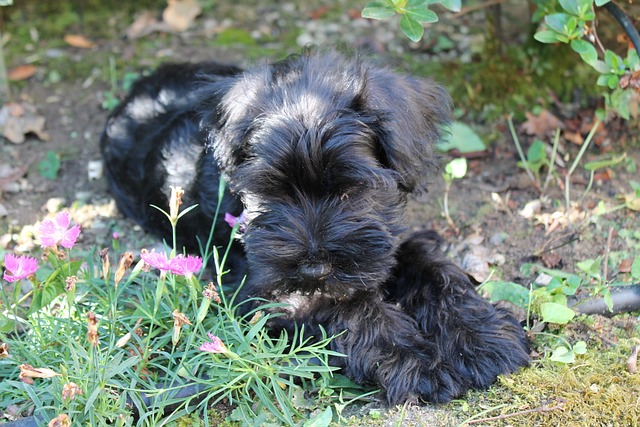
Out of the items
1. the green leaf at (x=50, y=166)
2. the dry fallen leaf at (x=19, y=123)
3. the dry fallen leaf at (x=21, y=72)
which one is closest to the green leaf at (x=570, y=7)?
the green leaf at (x=50, y=166)

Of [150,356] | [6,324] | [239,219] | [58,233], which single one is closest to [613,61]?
[239,219]

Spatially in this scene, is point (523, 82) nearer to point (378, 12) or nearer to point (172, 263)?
point (378, 12)

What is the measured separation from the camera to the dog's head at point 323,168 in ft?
9.70

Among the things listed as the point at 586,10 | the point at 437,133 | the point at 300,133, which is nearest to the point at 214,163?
the point at 300,133

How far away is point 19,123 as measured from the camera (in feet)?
17.2

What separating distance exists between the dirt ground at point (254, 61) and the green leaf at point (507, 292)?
10cm

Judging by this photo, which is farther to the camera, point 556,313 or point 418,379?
point 556,313

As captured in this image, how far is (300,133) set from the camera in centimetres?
296

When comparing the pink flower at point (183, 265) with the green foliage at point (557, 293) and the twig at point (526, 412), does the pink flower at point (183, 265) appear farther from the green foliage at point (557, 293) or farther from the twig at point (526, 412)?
the green foliage at point (557, 293)

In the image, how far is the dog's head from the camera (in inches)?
116

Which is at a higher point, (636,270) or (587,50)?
(587,50)

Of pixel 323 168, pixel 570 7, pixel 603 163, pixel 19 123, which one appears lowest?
pixel 19 123

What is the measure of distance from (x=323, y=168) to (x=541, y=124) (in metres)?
2.46

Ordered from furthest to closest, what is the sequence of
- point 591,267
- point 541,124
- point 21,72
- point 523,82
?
point 21,72 < point 523,82 < point 541,124 < point 591,267
